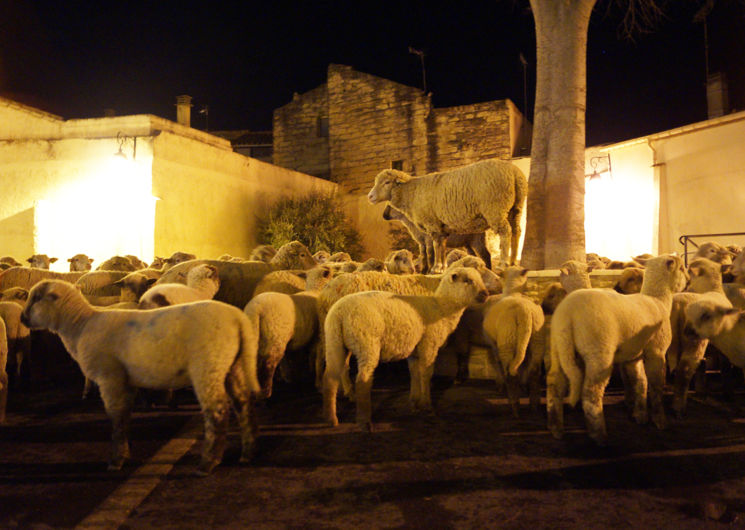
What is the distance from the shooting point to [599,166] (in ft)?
56.9

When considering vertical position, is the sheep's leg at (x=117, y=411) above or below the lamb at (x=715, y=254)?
below

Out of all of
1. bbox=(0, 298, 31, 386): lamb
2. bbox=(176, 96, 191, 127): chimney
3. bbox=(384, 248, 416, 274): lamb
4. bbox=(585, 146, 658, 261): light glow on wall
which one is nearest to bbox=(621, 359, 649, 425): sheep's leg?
bbox=(384, 248, 416, 274): lamb

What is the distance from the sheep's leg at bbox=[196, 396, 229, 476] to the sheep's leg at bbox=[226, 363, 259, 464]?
237 millimetres

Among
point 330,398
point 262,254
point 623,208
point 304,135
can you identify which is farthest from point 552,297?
point 304,135

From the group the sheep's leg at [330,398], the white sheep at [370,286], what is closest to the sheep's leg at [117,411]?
the sheep's leg at [330,398]

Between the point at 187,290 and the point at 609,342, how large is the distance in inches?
170

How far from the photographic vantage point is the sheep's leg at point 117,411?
4.25m

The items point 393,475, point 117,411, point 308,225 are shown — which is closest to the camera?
point 393,475

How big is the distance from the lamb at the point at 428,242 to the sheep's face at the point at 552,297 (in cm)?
244

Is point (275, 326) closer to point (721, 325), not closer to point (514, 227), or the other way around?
point (514, 227)

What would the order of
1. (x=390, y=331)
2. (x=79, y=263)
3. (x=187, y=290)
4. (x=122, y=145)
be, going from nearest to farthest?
(x=390, y=331) → (x=187, y=290) → (x=79, y=263) → (x=122, y=145)

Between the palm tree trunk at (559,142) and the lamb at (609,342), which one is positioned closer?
the lamb at (609,342)

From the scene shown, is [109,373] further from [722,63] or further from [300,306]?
[722,63]

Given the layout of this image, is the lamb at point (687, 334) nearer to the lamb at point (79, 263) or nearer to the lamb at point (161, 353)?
the lamb at point (161, 353)
